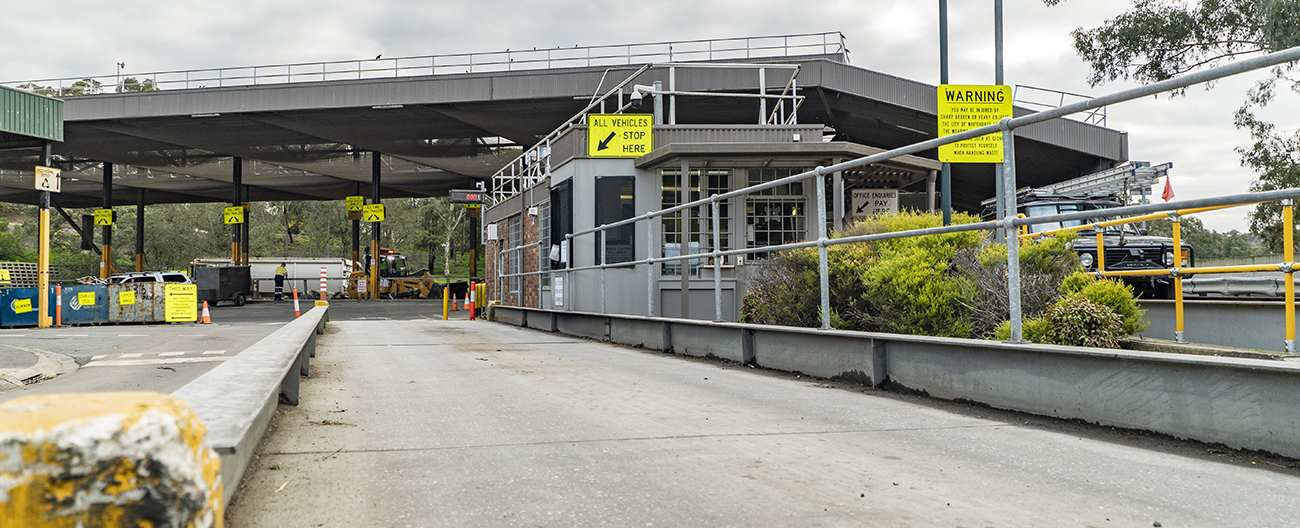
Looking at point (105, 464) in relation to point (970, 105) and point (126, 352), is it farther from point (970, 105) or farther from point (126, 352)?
point (126, 352)

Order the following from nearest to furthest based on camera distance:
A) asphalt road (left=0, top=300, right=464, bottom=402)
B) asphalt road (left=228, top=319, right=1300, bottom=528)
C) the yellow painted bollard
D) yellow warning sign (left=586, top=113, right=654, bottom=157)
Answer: the yellow painted bollard, asphalt road (left=228, top=319, right=1300, bottom=528), asphalt road (left=0, top=300, right=464, bottom=402), yellow warning sign (left=586, top=113, right=654, bottom=157)

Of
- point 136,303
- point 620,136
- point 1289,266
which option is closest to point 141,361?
point 620,136

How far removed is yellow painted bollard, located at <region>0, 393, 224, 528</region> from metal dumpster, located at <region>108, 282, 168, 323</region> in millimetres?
25947

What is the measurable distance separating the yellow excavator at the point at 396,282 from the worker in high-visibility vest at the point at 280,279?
410 cm

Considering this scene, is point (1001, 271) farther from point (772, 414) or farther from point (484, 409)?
point (484, 409)

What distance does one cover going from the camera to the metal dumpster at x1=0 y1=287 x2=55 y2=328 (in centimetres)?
2188

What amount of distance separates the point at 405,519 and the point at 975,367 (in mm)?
4104

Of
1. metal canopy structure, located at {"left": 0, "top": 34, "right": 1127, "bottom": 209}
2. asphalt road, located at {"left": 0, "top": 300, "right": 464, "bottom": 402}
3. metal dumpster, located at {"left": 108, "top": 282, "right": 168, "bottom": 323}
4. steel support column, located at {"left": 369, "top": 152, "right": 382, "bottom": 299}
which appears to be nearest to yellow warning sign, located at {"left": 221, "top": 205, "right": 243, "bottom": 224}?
metal canopy structure, located at {"left": 0, "top": 34, "right": 1127, "bottom": 209}

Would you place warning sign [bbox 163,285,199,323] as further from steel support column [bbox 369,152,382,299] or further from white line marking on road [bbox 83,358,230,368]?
steel support column [bbox 369,152,382,299]

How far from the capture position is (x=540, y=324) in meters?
17.3

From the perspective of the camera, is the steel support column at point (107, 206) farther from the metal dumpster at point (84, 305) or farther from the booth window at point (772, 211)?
the booth window at point (772, 211)

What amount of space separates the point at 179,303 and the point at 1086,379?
25.3m

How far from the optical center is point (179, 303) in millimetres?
24531

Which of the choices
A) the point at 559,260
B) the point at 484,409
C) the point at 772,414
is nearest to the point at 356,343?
the point at 559,260
